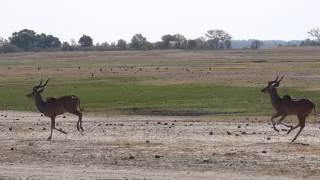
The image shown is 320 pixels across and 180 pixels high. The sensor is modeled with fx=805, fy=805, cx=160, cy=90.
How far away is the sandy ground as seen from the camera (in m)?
19.2

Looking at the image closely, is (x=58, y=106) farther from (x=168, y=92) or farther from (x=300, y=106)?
(x=168, y=92)

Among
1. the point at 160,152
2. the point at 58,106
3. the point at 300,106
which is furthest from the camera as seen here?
the point at 58,106

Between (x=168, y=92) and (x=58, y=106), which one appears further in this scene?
(x=168, y=92)

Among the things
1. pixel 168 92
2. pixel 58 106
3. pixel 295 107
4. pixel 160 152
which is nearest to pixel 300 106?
pixel 295 107

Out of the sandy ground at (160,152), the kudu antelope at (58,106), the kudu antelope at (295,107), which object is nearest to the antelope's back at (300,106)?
the kudu antelope at (295,107)

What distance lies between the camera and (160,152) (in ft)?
73.9

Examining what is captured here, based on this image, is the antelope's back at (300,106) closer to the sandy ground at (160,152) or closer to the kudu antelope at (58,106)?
the sandy ground at (160,152)

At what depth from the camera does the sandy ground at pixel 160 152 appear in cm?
1919

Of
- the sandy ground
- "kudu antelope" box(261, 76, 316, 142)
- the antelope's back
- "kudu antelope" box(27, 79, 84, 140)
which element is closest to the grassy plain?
the sandy ground

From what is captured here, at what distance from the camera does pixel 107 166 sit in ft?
66.5

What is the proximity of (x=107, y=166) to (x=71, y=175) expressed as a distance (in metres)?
1.57

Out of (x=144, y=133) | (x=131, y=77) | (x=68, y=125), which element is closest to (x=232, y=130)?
(x=144, y=133)

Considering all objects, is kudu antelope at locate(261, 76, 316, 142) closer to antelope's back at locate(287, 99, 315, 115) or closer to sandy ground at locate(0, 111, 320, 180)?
antelope's back at locate(287, 99, 315, 115)

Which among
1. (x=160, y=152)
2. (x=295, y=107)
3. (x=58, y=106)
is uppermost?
(x=295, y=107)
